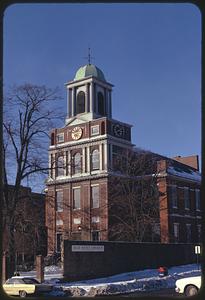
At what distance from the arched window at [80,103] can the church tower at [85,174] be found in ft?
2.12

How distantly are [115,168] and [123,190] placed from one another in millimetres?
Result: 3708

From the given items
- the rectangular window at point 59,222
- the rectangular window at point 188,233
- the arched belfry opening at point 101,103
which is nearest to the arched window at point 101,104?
the arched belfry opening at point 101,103

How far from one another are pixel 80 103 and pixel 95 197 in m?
10.7

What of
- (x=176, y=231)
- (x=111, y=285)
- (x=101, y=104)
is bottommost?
(x=111, y=285)

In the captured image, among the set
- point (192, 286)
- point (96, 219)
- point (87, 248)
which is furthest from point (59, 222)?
point (192, 286)

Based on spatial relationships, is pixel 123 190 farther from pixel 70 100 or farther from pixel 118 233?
pixel 70 100

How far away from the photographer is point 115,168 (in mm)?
44594

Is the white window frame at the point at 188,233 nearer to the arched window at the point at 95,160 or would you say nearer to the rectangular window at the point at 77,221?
the rectangular window at the point at 77,221

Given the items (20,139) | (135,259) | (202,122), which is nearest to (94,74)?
(135,259)

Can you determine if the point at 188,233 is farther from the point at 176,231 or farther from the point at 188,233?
the point at 176,231

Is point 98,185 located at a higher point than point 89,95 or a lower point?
lower

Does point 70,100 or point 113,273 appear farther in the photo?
point 70,100

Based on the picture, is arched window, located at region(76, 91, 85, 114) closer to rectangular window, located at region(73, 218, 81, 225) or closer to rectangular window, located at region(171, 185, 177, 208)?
rectangular window, located at region(73, 218, 81, 225)

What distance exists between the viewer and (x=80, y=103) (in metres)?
50.7
